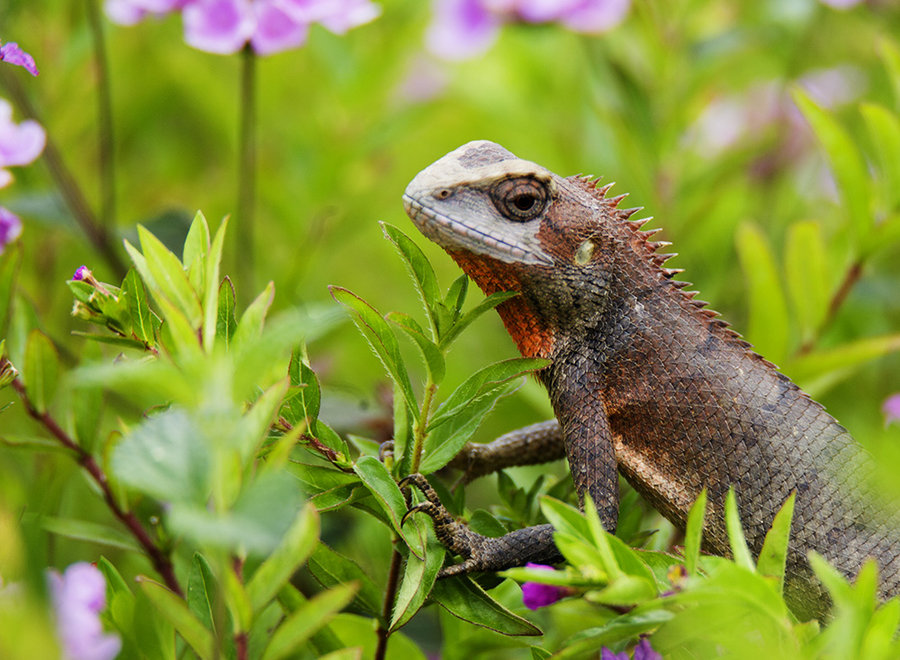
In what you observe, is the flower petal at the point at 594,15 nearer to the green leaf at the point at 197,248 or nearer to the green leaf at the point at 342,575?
the green leaf at the point at 197,248

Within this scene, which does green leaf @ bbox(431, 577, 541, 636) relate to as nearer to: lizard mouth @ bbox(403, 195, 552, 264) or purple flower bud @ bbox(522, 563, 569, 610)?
purple flower bud @ bbox(522, 563, 569, 610)

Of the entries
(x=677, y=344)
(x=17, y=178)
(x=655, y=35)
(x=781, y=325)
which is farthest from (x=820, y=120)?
(x=17, y=178)

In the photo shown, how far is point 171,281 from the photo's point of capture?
108 cm

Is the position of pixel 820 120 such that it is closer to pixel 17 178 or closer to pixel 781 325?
pixel 781 325

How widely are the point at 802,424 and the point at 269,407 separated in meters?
1.13

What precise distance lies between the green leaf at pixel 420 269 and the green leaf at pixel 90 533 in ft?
2.01

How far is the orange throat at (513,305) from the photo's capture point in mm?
1690

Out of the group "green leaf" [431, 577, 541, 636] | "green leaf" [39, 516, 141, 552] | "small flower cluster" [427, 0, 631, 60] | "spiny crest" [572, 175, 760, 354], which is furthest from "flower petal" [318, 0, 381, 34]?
"green leaf" [431, 577, 541, 636]

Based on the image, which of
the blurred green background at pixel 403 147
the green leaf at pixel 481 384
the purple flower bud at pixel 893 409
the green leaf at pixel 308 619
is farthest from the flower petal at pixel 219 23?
the purple flower bud at pixel 893 409

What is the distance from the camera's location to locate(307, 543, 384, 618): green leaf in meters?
1.29

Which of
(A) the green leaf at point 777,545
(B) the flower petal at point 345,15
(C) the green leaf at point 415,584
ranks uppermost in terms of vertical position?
(B) the flower petal at point 345,15

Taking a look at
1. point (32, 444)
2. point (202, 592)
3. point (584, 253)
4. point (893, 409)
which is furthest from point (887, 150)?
point (32, 444)

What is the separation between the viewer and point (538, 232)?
1696 millimetres

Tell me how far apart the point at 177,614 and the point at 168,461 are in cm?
23
